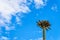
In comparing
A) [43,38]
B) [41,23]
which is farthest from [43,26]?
[43,38]

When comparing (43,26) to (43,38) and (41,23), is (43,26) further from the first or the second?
(43,38)

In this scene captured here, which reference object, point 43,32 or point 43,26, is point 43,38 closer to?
point 43,32

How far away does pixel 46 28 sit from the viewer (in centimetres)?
6488

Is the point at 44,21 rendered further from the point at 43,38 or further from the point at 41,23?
the point at 43,38

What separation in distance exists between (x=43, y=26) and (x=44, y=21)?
1.49 m

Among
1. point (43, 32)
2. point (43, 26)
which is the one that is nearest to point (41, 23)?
point (43, 26)

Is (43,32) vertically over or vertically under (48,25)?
under

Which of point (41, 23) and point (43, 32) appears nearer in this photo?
point (43, 32)

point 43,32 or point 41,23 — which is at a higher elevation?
point 41,23

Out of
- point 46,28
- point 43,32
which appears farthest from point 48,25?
point 43,32

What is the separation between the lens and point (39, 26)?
65.8 metres

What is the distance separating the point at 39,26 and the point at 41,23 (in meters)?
1.41

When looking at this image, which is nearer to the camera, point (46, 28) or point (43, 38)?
point (43, 38)

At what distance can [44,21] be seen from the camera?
64.1 metres
